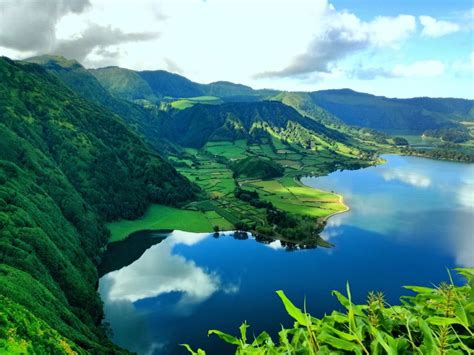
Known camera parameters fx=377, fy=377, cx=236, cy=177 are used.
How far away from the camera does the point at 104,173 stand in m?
174

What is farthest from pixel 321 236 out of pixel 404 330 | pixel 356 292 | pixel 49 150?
pixel 404 330

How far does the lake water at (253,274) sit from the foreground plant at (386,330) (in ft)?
237

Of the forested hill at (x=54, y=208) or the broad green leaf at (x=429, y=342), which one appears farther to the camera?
the forested hill at (x=54, y=208)

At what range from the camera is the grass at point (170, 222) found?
145625 mm

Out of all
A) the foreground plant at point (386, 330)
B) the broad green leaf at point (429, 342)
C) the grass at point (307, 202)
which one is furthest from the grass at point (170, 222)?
the broad green leaf at point (429, 342)

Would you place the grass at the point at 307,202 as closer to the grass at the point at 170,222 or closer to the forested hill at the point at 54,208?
the grass at the point at 170,222

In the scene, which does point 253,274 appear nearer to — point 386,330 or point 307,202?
point 307,202

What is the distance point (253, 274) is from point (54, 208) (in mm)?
63067

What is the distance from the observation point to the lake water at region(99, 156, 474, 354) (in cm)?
8238

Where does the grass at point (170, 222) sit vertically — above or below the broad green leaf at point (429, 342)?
below

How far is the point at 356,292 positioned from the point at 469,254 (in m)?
50.8

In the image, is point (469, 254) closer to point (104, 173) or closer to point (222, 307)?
point (222, 307)

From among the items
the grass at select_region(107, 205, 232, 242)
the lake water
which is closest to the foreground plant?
the lake water

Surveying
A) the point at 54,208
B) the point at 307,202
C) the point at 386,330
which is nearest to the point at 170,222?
the point at 54,208
